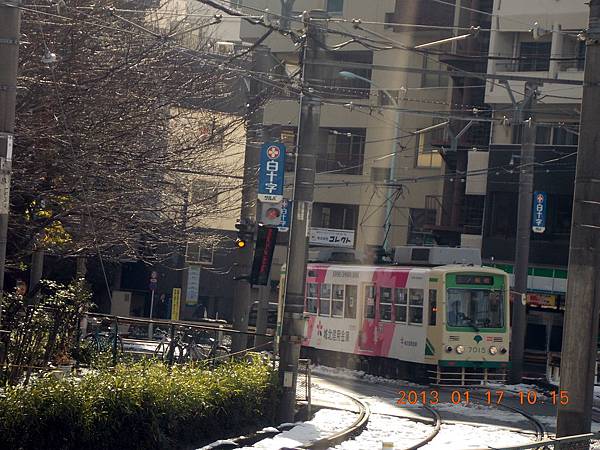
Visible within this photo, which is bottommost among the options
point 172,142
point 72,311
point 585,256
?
point 72,311

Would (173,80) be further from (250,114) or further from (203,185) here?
(203,185)

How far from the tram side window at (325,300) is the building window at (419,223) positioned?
19.1 m

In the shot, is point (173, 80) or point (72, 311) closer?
point (72, 311)

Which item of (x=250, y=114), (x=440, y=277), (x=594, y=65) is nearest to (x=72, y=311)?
(x=250, y=114)

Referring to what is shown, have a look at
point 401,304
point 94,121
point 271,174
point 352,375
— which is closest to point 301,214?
point 271,174

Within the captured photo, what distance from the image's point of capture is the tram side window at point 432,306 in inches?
1005

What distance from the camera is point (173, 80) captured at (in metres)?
18.7

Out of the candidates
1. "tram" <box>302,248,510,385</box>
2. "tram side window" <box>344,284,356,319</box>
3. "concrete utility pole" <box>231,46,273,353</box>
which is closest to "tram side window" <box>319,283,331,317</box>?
"tram side window" <box>344,284,356,319</box>

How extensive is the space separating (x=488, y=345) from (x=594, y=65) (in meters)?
14.3

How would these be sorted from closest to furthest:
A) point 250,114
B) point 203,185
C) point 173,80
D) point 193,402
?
point 193,402 → point 173,80 → point 250,114 → point 203,185

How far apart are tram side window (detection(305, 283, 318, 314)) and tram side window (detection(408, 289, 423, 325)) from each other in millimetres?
4384

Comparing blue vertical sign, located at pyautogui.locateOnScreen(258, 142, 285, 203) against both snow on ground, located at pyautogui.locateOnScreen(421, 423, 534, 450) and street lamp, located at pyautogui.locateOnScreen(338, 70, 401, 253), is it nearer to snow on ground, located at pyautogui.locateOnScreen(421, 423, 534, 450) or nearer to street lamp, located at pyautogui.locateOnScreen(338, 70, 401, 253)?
snow on ground, located at pyautogui.locateOnScreen(421, 423, 534, 450)

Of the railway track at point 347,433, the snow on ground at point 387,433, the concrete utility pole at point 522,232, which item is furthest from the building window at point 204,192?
the concrete utility pole at point 522,232

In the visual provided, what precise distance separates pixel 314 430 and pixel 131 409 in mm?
4637
